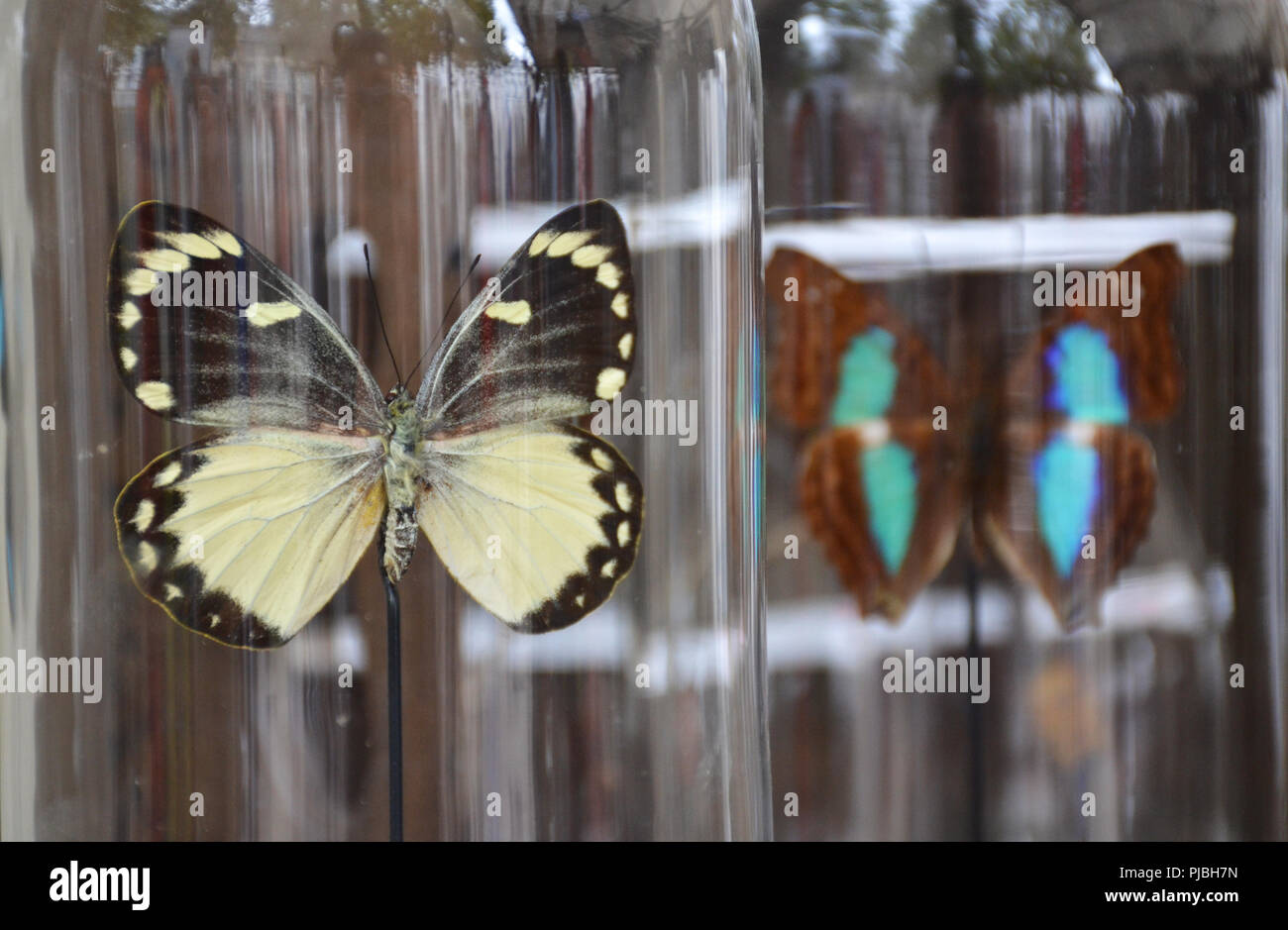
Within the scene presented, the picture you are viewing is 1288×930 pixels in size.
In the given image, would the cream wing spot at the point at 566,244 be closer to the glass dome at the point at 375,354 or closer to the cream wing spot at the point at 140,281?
the glass dome at the point at 375,354

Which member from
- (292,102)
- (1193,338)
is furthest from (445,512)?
(1193,338)

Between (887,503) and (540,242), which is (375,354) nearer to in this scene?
(540,242)

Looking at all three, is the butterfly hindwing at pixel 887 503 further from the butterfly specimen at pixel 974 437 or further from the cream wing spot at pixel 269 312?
the cream wing spot at pixel 269 312

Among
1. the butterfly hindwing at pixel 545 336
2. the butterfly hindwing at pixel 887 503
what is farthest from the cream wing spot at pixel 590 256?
the butterfly hindwing at pixel 887 503

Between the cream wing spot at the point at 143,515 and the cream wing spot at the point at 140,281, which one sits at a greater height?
the cream wing spot at the point at 140,281

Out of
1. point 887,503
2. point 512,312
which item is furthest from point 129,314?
point 887,503

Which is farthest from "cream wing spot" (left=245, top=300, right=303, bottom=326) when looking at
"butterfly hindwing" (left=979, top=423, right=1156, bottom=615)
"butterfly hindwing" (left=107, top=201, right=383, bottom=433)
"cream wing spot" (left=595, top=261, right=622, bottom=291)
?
"butterfly hindwing" (left=979, top=423, right=1156, bottom=615)

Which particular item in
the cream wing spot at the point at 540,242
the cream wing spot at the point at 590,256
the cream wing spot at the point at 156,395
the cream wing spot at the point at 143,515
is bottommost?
the cream wing spot at the point at 143,515
